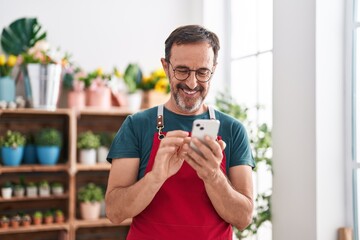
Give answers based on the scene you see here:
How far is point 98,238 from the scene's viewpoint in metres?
3.77

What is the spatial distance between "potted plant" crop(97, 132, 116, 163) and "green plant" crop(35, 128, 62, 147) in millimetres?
308

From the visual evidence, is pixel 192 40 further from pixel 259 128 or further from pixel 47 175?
pixel 47 175

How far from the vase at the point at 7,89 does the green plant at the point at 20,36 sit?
274 millimetres

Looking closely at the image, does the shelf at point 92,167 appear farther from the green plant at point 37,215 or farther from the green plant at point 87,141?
the green plant at point 37,215

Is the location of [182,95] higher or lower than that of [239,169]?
higher

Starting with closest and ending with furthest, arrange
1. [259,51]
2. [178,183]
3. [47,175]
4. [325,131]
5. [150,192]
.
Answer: [150,192] → [178,183] → [325,131] → [259,51] → [47,175]

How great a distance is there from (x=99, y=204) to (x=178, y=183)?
212 centimetres

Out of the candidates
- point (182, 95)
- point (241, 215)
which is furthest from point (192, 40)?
point (241, 215)

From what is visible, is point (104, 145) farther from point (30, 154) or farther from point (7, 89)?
point (7, 89)

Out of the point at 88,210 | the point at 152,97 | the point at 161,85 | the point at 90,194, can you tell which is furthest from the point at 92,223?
the point at 161,85

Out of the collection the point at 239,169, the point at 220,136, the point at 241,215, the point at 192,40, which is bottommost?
the point at 241,215

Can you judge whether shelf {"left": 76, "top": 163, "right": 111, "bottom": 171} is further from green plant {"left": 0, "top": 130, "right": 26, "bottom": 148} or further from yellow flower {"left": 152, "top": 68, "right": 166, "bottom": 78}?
yellow flower {"left": 152, "top": 68, "right": 166, "bottom": 78}

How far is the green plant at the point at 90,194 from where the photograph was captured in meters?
3.49

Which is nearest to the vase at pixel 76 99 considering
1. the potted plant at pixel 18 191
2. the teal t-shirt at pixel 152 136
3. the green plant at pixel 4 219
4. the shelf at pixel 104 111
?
the shelf at pixel 104 111
